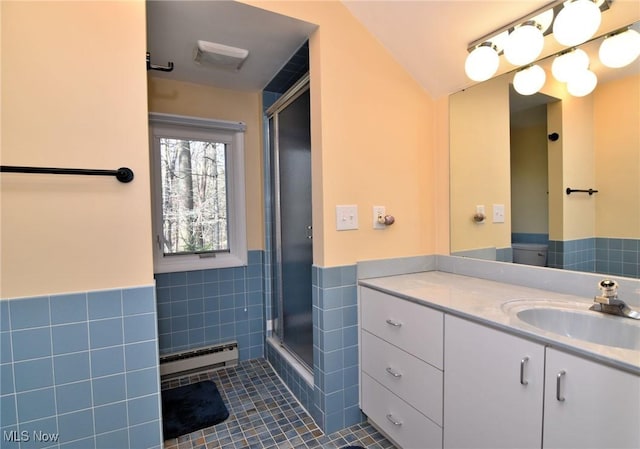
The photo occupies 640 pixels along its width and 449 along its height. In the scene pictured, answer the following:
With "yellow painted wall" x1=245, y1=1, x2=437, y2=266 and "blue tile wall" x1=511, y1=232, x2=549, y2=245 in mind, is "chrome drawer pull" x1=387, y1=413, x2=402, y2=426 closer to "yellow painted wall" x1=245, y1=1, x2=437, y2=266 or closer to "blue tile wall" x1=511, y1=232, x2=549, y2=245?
"yellow painted wall" x1=245, y1=1, x2=437, y2=266

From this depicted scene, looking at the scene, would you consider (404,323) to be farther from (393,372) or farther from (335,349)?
(335,349)

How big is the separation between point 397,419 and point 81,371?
4.49 ft

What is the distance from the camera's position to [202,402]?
1.89 meters

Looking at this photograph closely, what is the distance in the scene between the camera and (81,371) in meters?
1.22

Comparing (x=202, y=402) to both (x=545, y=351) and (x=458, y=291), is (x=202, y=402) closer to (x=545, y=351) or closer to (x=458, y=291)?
(x=458, y=291)

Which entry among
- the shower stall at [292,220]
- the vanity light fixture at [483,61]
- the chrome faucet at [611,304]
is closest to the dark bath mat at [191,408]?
the shower stall at [292,220]

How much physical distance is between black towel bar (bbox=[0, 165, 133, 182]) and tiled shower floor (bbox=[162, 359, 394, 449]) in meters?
1.35

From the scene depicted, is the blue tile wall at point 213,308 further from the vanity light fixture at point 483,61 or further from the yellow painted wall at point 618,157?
the yellow painted wall at point 618,157

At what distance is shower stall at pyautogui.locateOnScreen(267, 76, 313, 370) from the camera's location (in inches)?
75.6

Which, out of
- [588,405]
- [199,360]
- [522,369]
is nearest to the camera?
[588,405]

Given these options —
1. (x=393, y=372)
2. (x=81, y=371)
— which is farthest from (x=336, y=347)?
(x=81, y=371)

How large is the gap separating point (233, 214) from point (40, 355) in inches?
57.7

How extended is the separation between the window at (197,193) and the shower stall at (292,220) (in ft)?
0.99

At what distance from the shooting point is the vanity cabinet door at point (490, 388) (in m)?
0.91
